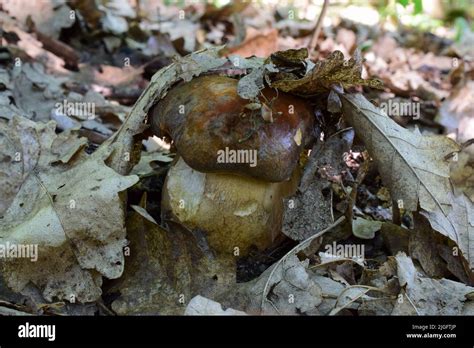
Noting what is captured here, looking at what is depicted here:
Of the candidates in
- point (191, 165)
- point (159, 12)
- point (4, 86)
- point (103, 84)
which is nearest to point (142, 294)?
point (191, 165)

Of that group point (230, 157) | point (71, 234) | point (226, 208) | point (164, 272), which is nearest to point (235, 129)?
point (230, 157)

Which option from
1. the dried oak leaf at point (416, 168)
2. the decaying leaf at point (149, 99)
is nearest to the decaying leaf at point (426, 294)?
the dried oak leaf at point (416, 168)

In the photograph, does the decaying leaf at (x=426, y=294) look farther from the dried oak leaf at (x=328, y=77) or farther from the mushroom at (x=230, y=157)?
the dried oak leaf at (x=328, y=77)

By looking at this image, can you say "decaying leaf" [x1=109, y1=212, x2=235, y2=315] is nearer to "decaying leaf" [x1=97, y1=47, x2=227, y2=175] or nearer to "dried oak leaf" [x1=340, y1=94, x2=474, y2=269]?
"decaying leaf" [x1=97, y1=47, x2=227, y2=175]

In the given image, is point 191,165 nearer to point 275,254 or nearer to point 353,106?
point 275,254

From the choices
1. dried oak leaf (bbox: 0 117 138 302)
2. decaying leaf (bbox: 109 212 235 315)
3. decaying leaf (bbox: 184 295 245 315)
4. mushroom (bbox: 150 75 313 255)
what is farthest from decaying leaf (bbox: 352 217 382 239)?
dried oak leaf (bbox: 0 117 138 302)

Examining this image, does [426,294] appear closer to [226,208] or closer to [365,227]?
[365,227]
